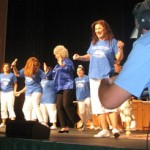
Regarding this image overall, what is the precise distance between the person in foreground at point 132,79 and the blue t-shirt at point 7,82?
528cm

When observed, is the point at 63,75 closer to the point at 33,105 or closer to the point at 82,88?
the point at 33,105

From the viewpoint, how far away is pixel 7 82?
6184 mm

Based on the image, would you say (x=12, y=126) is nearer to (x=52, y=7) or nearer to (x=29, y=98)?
(x=29, y=98)

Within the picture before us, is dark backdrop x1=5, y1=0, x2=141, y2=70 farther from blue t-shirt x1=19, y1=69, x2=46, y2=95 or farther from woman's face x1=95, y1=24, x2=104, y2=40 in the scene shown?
woman's face x1=95, y1=24, x2=104, y2=40

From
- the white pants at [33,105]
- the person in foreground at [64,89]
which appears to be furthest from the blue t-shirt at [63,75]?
the white pants at [33,105]

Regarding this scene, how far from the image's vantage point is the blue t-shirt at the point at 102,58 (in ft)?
12.1

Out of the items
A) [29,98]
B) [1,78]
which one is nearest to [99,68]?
[29,98]

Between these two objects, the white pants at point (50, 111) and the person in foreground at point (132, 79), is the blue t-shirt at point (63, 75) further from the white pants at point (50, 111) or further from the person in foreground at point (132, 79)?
the person in foreground at point (132, 79)

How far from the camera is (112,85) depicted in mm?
1043

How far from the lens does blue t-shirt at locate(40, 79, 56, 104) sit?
19.7ft

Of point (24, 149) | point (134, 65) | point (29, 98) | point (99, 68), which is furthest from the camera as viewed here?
point (29, 98)

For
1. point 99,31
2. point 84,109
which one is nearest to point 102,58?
point 99,31

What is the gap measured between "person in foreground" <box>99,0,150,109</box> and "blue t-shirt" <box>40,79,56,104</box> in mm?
4967

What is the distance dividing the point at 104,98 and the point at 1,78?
538cm
